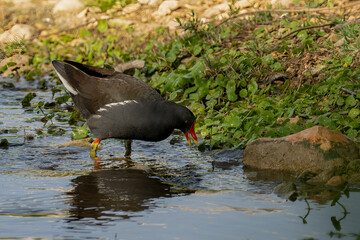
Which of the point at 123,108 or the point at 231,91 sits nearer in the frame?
the point at 123,108

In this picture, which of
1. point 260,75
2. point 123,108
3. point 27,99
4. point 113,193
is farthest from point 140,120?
point 27,99

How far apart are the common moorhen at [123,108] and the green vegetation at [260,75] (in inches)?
25.7

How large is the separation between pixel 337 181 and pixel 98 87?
9.68ft

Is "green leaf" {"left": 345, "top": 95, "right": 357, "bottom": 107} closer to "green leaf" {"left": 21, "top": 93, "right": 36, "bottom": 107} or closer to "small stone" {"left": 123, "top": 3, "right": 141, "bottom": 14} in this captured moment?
→ "green leaf" {"left": 21, "top": 93, "right": 36, "bottom": 107}

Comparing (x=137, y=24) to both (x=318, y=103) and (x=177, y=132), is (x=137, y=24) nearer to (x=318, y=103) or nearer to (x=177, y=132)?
(x=177, y=132)

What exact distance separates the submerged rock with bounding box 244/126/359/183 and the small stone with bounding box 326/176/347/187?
102 mm

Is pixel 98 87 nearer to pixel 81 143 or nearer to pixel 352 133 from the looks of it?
pixel 81 143

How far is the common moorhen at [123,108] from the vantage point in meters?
6.29

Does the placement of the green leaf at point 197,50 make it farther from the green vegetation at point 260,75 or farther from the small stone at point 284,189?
the small stone at point 284,189

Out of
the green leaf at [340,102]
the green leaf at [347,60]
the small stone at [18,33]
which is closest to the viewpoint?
the green leaf at [340,102]

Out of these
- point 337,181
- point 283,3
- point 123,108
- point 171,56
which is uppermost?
point 283,3

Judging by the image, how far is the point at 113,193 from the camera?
5.10m

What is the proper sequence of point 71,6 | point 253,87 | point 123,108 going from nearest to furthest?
point 123,108 → point 253,87 → point 71,6

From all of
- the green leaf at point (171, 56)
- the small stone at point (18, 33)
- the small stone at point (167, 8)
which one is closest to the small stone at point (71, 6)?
the small stone at point (18, 33)
